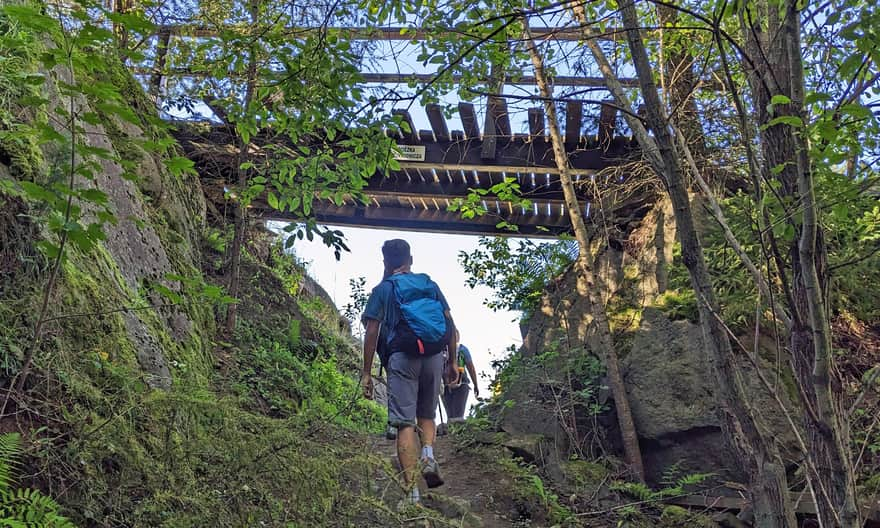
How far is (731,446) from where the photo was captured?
3.09m

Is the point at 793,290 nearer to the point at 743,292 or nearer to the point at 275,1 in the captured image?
the point at 743,292

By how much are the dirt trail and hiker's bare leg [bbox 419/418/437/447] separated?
1.30ft

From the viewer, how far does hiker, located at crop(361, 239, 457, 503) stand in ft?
16.6

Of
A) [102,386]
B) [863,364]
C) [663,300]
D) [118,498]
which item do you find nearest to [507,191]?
[663,300]

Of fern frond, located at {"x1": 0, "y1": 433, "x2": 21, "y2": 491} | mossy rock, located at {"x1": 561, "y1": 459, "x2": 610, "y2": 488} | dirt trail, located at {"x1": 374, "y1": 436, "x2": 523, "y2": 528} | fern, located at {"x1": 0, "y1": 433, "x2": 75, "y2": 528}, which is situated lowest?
dirt trail, located at {"x1": 374, "y1": 436, "x2": 523, "y2": 528}

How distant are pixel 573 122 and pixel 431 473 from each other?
17.6 ft

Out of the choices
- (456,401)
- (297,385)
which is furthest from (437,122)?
(456,401)

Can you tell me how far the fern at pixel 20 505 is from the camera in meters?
2.20

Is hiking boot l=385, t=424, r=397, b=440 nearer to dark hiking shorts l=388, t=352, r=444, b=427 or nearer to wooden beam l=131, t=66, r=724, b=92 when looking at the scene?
dark hiking shorts l=388, t=352, r=444, b=427

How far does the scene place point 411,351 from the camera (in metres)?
5.14

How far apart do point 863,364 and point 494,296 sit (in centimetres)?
493

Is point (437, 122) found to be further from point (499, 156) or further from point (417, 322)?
point (417, 322)

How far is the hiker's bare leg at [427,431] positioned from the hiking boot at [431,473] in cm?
19

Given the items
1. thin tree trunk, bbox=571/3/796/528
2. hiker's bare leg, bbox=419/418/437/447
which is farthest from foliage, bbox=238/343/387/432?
thin tree trunk, bbox=571/3/796/528
